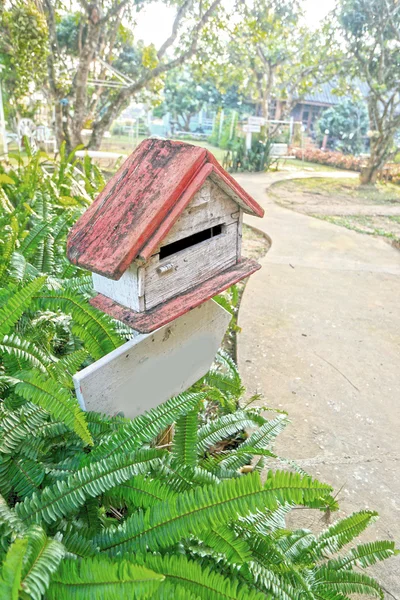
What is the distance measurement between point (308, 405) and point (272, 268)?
2229mm

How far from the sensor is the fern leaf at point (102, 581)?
0.62m

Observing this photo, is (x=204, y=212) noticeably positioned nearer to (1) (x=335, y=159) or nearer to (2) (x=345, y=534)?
(2) (x=345, y=534)

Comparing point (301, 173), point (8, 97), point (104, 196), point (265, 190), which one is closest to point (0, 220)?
point (104, 196)

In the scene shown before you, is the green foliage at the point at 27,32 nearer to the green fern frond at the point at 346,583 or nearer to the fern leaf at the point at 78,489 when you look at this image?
the fern leaf at the point at 78,489

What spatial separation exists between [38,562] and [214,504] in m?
0.31

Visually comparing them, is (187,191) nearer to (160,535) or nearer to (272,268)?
(160,535)

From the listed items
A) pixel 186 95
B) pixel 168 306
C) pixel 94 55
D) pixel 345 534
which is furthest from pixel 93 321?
pixel 186 95

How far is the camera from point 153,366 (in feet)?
3.97

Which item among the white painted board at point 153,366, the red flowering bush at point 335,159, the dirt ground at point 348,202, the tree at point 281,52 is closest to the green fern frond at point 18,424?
the white painted board at point 153,366

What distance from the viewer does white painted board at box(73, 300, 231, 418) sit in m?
1.06

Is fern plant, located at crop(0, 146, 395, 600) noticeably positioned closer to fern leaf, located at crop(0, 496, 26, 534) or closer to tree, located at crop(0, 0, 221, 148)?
fern leaf, located at crop(0, 496, 26, 534)

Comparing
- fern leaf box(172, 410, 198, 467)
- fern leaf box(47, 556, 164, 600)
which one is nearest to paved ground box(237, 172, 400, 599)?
fern leaf box(172, 410, 198, 467)

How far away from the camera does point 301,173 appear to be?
12.1m

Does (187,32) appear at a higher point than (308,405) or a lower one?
higher
